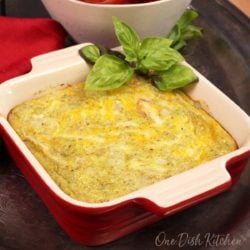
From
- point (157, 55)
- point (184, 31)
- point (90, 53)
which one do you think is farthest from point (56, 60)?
point (184, 31)

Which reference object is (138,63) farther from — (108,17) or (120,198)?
(120,198)

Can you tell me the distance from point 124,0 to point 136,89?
19cm

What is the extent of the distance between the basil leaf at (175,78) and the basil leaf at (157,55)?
0.6 inches

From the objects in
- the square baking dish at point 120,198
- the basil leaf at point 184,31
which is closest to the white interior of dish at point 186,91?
the square baking dish at point 120,198

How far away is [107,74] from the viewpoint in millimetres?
862

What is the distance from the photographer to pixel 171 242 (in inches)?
29.6

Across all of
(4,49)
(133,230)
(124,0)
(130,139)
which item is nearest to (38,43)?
(4,49)

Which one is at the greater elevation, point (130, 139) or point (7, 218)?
point (130, 139)

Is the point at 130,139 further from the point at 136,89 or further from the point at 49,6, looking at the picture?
the point at 49,6

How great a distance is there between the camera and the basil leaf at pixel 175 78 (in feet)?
2.89

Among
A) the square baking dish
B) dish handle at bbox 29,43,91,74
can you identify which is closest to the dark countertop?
the square baking dish

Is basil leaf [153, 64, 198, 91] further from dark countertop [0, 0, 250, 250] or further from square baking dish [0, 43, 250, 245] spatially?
dark countertop [0, 0, 250, 250]

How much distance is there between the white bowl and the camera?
94 centimetres

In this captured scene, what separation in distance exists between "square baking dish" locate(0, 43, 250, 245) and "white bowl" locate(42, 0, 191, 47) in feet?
0.32
